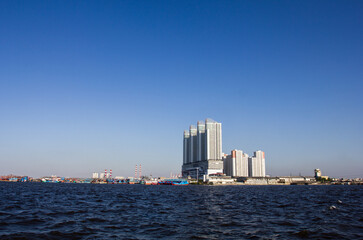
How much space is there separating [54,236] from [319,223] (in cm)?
2070

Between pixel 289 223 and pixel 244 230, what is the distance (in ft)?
18.2

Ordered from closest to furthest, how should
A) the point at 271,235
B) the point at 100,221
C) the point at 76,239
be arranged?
the point at 76,239
the point at 271,235
the point at 100,221

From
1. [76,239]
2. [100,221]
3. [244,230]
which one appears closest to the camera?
[76,239]

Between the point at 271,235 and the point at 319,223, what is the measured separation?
7.86 m

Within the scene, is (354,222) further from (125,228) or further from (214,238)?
(125,228)

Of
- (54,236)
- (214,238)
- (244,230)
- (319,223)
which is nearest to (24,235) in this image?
(54,236)

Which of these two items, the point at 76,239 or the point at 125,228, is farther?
the point at 125,228

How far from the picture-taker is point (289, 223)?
22.2m

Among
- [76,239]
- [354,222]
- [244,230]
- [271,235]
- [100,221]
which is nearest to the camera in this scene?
[76,239]

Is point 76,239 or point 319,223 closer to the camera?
point 76,239

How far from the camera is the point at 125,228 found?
19.3m

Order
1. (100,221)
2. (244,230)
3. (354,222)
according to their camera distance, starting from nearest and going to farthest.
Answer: (244,230) < (100,221) < (354,222)

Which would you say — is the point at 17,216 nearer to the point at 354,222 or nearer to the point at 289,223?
the point at 289,223

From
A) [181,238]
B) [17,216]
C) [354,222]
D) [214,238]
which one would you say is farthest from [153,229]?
[354,222]
